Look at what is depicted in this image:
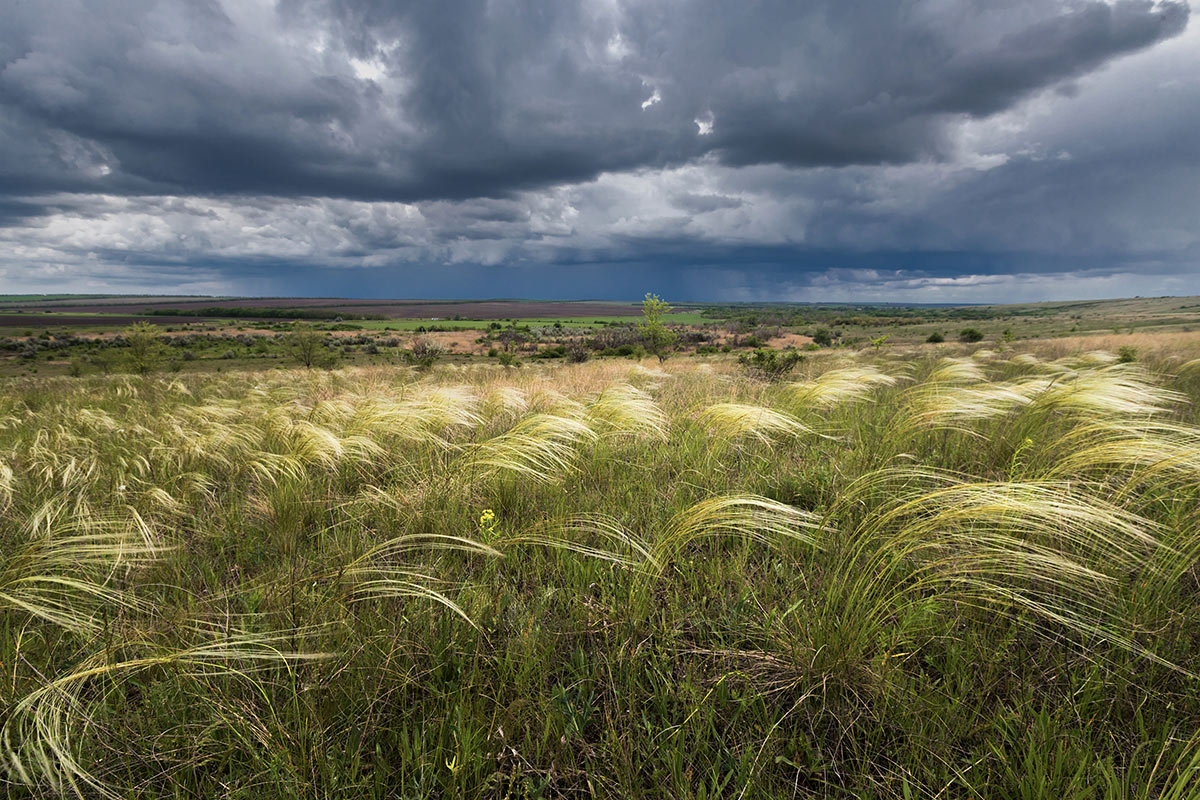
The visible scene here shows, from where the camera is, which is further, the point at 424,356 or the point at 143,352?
the point at 143,352

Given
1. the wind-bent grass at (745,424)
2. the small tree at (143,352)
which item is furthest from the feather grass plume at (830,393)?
the small tree at (143,352)

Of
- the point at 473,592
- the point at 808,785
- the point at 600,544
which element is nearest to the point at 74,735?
the point at 473,592

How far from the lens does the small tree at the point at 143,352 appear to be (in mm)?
19875

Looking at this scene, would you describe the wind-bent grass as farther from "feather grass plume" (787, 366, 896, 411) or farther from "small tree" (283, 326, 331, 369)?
"small tree" (283, 326, 331, 369)

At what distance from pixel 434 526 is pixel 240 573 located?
769mm

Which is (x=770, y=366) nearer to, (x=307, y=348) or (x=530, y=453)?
(x=530, y=453)

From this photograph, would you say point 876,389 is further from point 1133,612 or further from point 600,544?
point 600,544

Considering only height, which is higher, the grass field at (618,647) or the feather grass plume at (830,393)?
the feather grass plume at (830,393)

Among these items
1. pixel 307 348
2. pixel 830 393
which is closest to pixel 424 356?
pixel 307 348

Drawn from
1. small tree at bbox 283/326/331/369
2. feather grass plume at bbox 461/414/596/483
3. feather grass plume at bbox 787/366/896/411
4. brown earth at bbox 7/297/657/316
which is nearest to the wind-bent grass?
feather grass plume at bbox 787/366/896/411

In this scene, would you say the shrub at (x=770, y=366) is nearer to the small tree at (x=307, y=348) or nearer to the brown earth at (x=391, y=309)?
the small tree at (x=307, y=348)

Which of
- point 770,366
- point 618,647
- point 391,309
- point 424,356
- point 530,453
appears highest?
point 391,309

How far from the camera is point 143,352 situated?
68.5 ft

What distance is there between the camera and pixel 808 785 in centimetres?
109
